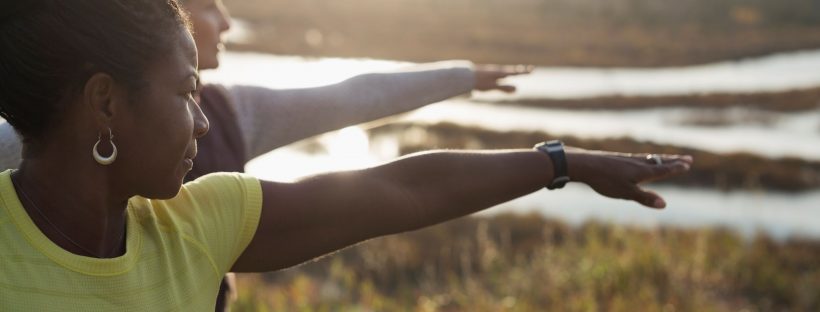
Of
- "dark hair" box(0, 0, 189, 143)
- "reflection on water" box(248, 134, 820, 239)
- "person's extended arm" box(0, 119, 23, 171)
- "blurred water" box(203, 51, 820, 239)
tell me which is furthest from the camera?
"blurred water" box(203, 51, 820, 239)

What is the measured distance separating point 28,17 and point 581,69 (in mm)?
24322

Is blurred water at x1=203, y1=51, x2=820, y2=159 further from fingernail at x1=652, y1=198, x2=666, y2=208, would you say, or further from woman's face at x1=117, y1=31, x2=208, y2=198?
woman's face at x1=117, y1=31, x2=208, y2=198

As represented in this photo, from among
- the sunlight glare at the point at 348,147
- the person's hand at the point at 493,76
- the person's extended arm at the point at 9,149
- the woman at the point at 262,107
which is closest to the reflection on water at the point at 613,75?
the sunlight glare at the point at 348,147

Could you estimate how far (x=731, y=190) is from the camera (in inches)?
514

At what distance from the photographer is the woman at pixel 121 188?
1560 mm

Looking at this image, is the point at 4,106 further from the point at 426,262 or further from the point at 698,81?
the point at 698,81

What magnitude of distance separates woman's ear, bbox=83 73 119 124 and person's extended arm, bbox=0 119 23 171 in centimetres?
63

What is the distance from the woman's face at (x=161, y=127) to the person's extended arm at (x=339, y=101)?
1.13 meters

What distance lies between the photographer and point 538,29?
103 ft

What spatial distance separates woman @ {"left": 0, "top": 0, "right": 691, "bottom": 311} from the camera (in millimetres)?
1560

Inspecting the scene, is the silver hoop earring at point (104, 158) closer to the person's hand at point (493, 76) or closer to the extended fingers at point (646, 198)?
the extended fingers at point (646, 198)

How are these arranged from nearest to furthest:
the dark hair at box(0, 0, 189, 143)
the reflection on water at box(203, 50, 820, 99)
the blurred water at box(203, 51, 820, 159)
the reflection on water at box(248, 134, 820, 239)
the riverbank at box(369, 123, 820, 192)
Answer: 1. the dark hair at box(0, 0, 189, 143)
2. the reflection on water at box(248, 134, 820, 239)
3. the riverbank at box(369, 123, 820, 192)
4. the blurred water at box(203, 51, 820, 159)
5. the reflection on water at box(203, 50, 820, 99)

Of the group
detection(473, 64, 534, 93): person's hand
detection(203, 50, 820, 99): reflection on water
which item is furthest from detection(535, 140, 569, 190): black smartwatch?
detection(203, 50, 820, 99): reflection on water

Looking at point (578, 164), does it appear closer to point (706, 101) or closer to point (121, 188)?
point (121, 188)
